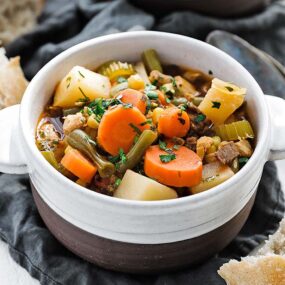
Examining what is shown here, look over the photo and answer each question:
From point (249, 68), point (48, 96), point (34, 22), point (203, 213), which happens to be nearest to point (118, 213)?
point (203, 213)

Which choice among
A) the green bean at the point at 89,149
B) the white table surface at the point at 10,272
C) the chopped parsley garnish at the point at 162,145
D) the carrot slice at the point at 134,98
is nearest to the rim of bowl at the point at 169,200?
the green bean at the point at 89,149

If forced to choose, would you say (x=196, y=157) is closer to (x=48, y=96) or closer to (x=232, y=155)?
(x=232, y=155)

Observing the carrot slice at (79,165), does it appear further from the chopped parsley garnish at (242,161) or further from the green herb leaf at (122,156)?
the chopped parsley garnish at (242,161)

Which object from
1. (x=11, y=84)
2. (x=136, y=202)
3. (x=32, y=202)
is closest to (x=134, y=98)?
(x=136, y=202)

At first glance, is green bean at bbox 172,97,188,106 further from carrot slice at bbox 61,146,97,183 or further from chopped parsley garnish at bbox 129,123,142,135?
carrot slice at bbox 61,146,97,183

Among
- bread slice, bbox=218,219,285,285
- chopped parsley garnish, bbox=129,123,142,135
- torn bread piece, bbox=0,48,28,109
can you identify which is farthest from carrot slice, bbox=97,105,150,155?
torn bread piece, bbox=0,48,28,109

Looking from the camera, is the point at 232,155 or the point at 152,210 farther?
the point at 232,155
